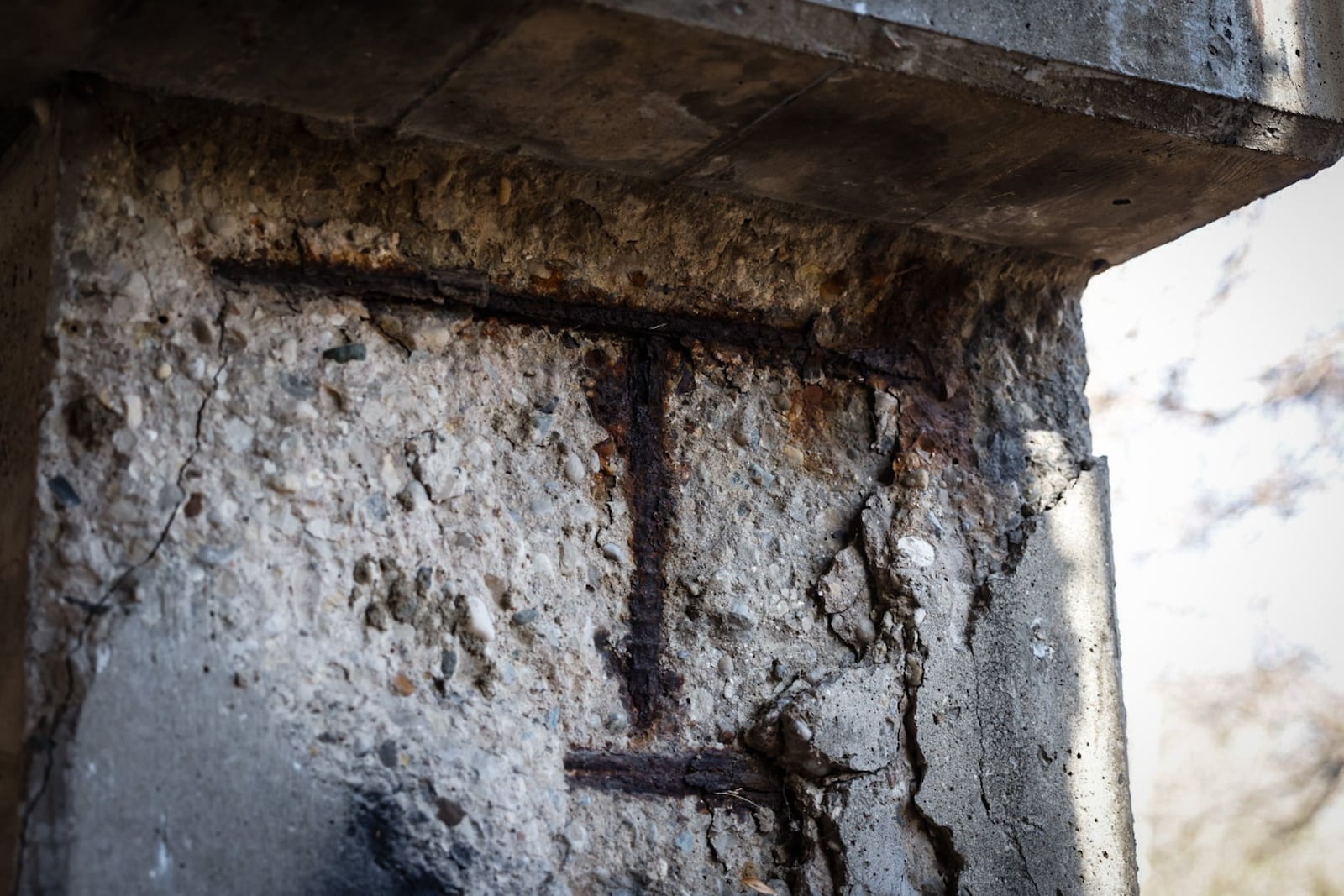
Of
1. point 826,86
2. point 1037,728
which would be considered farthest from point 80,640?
point 1037,728

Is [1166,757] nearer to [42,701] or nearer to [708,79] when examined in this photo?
[708,79]

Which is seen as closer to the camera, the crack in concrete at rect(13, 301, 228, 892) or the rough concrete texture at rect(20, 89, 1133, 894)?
the crack in concrete at rect(13, 301, 228, 892)

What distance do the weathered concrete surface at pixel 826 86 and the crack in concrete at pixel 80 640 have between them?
35 cm

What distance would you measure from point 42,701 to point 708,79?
0.88m

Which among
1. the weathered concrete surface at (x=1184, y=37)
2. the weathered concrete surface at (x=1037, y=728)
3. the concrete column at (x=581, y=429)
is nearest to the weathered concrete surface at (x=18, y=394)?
the concrete column at (x=581, y=429)

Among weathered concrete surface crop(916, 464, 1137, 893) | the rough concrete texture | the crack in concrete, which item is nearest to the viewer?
the crack in concrete

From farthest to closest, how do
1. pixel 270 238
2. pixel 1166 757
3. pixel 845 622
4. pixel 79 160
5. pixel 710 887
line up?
pixel 1166 757
pixel 845 622
pixel 710 887
pixel 270 238
pixel 79 160

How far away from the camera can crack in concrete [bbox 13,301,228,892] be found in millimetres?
1182

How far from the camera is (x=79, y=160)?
135 cm

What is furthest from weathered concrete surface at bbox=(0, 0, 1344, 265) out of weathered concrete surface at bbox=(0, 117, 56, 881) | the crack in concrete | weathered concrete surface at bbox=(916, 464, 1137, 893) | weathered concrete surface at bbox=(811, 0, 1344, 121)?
weathered concrete surface at bbox=(916, 464, 1137, 893)

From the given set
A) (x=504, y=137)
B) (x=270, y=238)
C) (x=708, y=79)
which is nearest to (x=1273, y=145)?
(x=708, y=79)

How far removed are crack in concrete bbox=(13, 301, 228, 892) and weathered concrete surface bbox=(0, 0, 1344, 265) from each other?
350 mm

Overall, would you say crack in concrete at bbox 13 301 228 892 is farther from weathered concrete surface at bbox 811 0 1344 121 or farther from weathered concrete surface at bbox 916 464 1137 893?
weathered concrete surface at bbox 916 464 1137 893

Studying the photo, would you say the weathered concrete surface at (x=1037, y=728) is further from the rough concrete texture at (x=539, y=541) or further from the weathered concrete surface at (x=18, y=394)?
the weathered concrete surface at (x=18, y=394)
